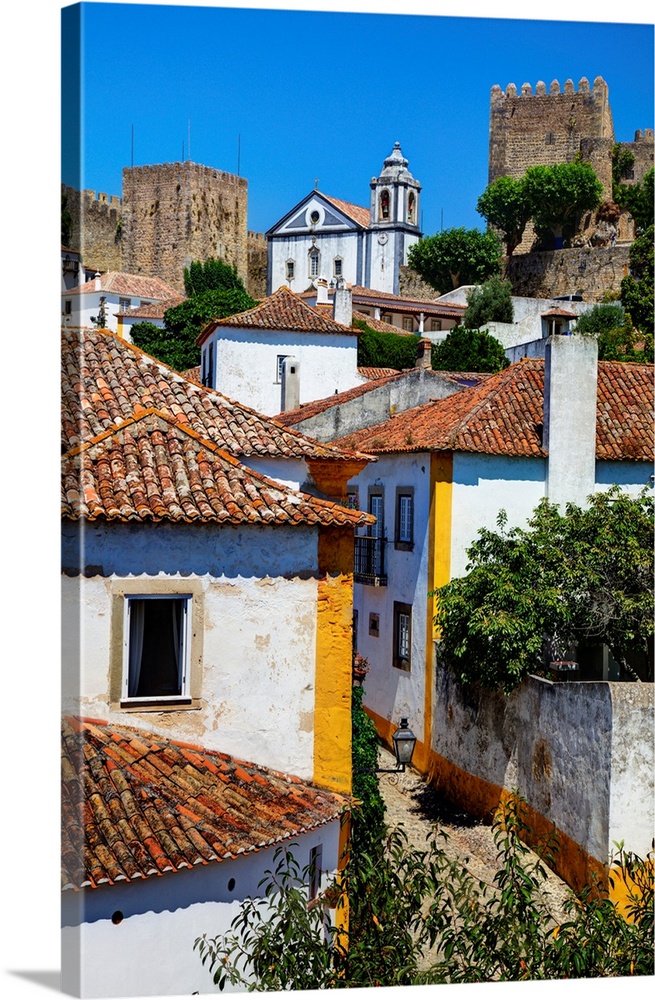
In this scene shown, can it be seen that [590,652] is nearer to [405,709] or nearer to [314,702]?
[405,709]

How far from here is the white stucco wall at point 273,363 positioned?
80.9 ft

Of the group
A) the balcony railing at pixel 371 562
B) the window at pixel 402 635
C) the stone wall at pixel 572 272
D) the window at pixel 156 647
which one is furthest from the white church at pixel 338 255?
the window at pixel 156 647

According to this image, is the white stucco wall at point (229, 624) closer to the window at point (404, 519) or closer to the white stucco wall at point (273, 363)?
the window at point (404, 519)

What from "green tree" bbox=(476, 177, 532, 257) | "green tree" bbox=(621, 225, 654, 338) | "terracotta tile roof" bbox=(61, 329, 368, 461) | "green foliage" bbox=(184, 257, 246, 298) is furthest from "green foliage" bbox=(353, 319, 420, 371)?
"terracotta tile roof" bbox=(61, 329, 368, 461)

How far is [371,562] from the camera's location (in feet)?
57.3

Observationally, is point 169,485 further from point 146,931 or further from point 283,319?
point 283,319

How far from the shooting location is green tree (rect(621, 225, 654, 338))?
110 ft

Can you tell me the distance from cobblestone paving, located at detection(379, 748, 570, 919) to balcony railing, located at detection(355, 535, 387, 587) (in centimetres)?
266

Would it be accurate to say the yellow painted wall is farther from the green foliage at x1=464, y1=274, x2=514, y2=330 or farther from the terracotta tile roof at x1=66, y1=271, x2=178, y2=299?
the terracotta tile roof at x1=66, y1=271, x2=178, y2=299

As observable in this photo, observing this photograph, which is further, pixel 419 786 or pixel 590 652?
pixel 419 786

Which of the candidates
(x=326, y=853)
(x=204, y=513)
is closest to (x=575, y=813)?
(x=326, y=853)

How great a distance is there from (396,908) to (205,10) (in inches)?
214

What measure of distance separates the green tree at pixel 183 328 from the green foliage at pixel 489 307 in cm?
798

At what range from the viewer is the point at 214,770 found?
298 inches
